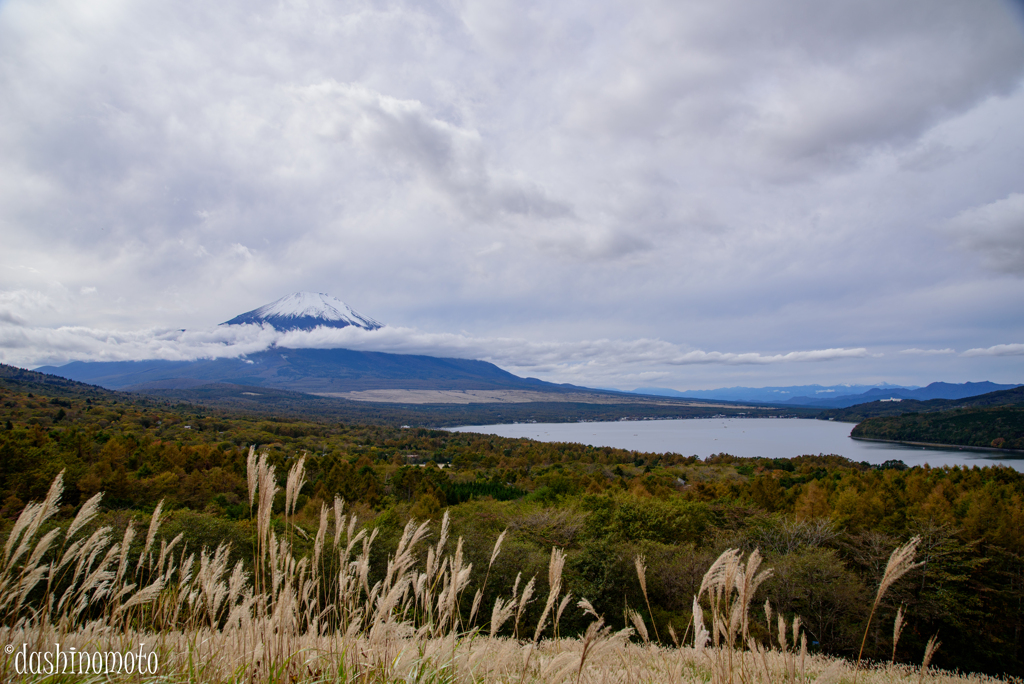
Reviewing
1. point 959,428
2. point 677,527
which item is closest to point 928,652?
point 677,527

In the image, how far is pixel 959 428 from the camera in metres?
102

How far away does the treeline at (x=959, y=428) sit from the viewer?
92688 millimetres

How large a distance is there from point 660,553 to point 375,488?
64.4 feet

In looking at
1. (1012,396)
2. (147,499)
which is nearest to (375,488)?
(147,499)

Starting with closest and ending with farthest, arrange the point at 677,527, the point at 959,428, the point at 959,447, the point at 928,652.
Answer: the point at 928,652 < the point at 677,527 < the point at 959,447 < the point at 959,428

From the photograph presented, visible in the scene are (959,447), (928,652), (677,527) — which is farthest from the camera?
(959,447)

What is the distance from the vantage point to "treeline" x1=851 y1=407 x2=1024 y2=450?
92.7 m

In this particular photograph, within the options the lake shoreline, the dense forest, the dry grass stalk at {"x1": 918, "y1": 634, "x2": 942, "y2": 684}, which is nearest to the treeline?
the lake shoreline

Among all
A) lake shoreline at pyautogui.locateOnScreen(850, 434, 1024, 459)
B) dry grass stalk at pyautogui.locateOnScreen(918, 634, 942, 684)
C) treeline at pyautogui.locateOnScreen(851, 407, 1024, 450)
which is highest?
dry grass stalk at pyautogui.locateOnScreen(918, 634, 942, 684)

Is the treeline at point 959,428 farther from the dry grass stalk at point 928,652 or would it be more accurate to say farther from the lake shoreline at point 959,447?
the dry grass stalk at point 928,652

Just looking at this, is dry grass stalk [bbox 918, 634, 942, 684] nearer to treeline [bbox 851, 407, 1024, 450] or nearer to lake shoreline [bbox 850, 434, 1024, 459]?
lake shoreline [bbox 850, 434, 1024, 459]

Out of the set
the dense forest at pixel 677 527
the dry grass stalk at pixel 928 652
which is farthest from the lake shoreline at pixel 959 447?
the dry grass stalk at pixel 928 652

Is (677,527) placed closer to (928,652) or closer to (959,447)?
(928,652)

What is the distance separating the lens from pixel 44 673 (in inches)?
94.1
